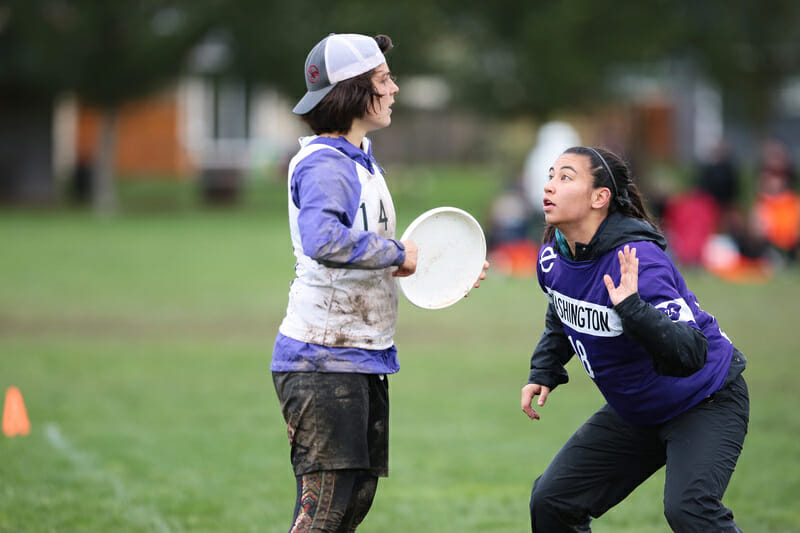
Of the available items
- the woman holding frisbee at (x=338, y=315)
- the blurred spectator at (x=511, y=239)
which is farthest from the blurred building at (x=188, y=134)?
the woman holding frisbee at (x=338, y=315)

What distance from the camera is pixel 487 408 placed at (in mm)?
8289

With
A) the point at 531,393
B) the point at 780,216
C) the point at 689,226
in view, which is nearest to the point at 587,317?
the point at 531,393

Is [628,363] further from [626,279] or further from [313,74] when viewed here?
[313,74]

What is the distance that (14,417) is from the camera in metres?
7.16

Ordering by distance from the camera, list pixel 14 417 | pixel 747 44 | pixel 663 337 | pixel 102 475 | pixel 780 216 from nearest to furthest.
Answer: pixel 663 337 → pixel 102 475 → pixel 14 417 → pixel 780 216 → pixel 747 44

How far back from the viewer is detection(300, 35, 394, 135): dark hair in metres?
3.61

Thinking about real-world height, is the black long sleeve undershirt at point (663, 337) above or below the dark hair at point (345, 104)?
below

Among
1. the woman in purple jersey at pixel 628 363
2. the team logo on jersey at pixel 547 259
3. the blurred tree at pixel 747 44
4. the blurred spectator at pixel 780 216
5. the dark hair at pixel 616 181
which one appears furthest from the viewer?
the blurred tree at pixel 747 44

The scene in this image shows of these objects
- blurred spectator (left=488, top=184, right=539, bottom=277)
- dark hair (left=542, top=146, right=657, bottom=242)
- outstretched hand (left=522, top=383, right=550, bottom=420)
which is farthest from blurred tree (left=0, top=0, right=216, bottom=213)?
dark hair (left=542, top=146, right=657, bottom=242)

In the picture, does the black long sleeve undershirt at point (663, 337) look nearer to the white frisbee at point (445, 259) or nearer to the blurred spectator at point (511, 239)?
the white frisbee at point (445, 259)

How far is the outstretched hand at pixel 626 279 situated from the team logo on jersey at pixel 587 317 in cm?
15

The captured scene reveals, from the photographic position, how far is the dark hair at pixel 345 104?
361cm

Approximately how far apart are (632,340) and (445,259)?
79cm

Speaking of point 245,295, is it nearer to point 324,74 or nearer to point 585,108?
point 324,74
